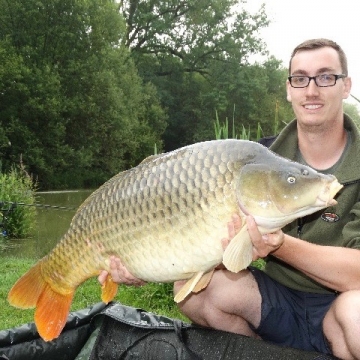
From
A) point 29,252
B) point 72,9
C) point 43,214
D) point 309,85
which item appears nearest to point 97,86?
point 72,9

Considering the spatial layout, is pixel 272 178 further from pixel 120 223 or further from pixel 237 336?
pixel 237 336

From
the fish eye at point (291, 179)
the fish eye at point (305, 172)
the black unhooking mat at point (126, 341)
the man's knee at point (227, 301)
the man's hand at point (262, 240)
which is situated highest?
the fish eye at point (305, 172)

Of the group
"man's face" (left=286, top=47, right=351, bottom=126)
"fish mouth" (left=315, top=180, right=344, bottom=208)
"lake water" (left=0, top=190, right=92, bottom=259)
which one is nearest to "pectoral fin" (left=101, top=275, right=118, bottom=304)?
"fish mouth" (left=315, top=180, right=344, bottom=208)

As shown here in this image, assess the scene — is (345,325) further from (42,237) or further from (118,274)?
(42,237)

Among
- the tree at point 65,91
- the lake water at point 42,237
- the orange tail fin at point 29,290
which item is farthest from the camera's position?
the tree at point 65,91

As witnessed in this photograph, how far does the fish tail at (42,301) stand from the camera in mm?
1688

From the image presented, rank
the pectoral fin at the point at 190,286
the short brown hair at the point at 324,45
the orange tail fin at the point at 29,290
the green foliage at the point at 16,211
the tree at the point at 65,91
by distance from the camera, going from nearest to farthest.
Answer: the pectoral fin at the point at 190,286 → the orange tail fin at the point at 29,290 → the short brown hair at the point at 324,45 → the green foliage at the point at 16,211 → the tree at the point at 65,91

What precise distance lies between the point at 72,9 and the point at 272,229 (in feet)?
51.6

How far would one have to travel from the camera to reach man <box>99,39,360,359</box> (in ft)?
5.88

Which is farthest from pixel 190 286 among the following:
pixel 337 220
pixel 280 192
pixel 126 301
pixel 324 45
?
pixel 126 301

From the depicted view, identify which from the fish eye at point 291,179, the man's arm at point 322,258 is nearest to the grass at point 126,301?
the man's arm at point 322,258

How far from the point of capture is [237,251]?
52.8 inches

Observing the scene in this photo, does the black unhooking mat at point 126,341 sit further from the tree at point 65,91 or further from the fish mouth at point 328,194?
the tree at point 65,91

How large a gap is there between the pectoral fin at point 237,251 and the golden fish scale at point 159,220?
40 mm
